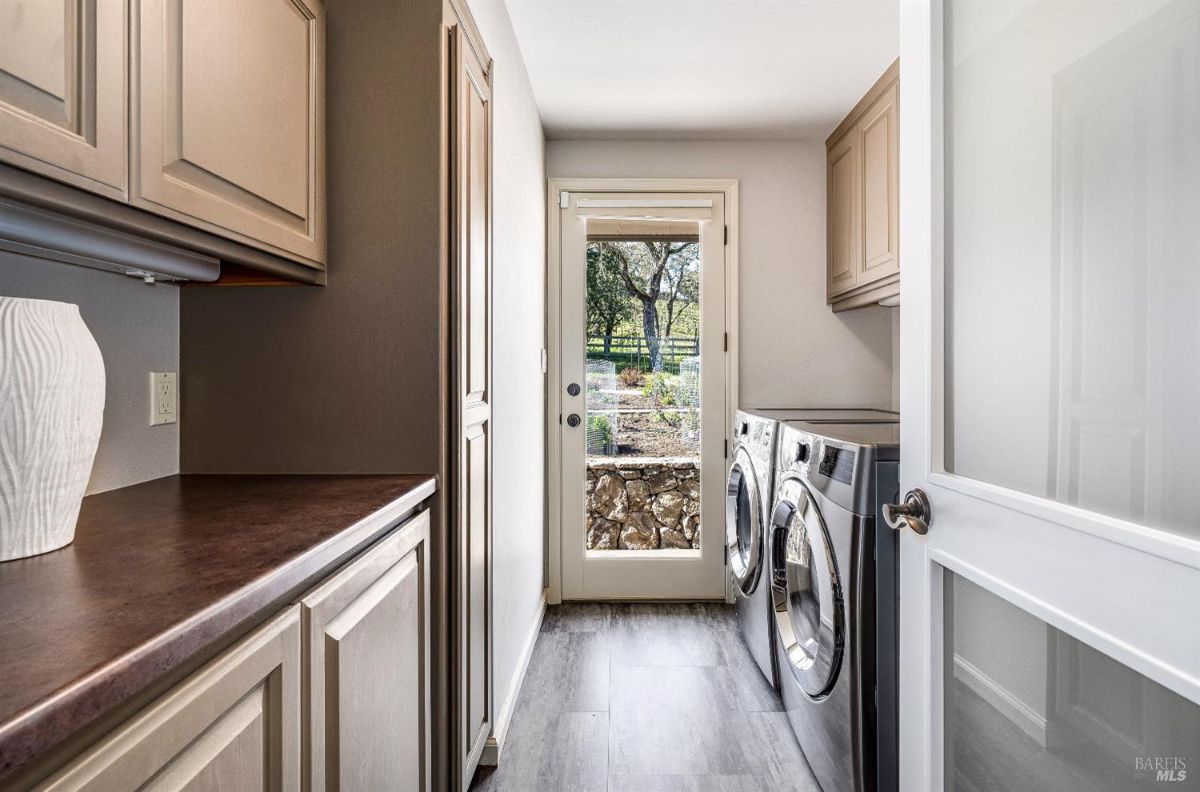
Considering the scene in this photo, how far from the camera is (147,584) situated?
0.71 m

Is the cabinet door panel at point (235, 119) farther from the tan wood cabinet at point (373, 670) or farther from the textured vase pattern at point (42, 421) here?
the tan wood cabinet at point (373, 670)

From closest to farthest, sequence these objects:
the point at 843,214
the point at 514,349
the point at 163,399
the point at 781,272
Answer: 1. the point at 163,399
2. the point at 514,349
3. the point at 843,214
4. the point at 781,272

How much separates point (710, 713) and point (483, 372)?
138 cm

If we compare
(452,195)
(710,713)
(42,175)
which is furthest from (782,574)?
(42,175)

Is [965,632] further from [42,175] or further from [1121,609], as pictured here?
[42,175]

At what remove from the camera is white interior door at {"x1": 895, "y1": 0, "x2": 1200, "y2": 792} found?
72 cm

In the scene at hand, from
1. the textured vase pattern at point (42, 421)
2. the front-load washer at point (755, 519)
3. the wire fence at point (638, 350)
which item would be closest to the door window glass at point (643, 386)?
the wire fence at point (638, 350)

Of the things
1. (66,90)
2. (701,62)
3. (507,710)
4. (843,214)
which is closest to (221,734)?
(66,90)

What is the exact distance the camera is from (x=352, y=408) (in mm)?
1481

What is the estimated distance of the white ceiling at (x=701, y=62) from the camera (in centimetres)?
219

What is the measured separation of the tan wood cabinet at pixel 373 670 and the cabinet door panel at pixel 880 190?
204 centimetres

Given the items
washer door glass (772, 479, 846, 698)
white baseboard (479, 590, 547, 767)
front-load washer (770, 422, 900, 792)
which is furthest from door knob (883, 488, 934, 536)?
white baseboard (479, 590, 547, 767)

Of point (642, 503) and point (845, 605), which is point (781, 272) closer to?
point (642, 503)

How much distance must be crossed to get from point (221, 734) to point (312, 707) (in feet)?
0.70
